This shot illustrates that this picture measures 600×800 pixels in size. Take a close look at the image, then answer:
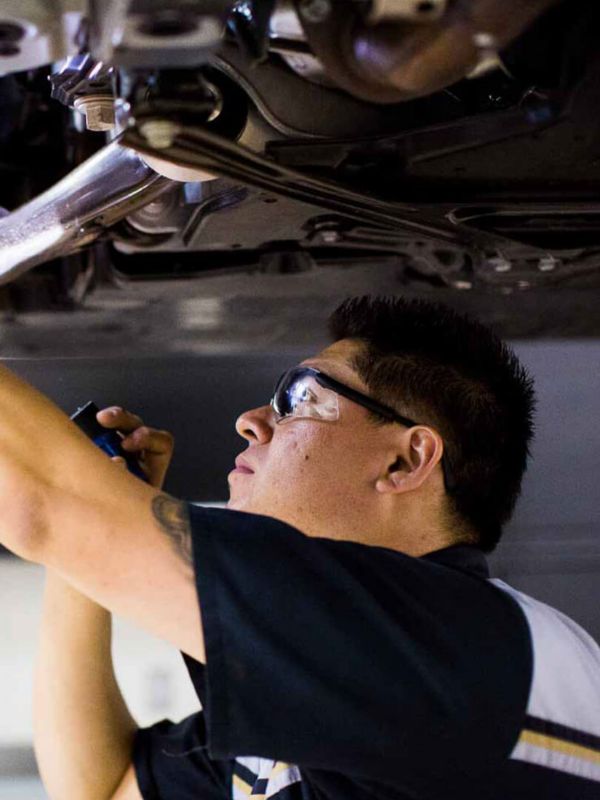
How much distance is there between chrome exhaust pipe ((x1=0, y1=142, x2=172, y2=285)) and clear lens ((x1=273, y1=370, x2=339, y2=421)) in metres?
0.24

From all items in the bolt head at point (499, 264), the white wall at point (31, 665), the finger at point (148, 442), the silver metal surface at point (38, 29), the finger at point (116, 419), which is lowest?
the white wall at point (31, 665)

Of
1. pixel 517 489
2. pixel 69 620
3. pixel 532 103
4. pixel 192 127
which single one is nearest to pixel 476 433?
pixel 517 489

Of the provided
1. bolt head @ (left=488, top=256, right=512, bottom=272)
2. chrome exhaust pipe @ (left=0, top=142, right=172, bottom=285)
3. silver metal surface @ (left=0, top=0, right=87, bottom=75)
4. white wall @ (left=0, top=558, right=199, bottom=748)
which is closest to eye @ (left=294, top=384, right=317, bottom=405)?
chrome exhaust pipe @ (left=0, top=142, right=172, bottom=285)

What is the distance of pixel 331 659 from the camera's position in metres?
0.78

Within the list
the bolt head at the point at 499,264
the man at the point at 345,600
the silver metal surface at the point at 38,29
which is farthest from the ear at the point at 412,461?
the silver metal surface at the point at 38,29

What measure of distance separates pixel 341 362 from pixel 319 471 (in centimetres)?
15

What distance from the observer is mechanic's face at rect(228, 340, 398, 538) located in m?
1.08

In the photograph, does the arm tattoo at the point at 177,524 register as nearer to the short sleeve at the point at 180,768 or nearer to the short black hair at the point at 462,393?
the short black hair at the point at 462,393

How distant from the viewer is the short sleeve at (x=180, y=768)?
1.30 metres

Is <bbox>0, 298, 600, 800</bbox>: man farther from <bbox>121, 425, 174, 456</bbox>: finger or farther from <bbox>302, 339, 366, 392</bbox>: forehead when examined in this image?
<bbox>121, 425, 174, 456</bbox>: finger

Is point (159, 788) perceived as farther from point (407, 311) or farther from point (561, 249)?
point (561, 249)

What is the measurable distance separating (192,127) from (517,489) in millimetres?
545

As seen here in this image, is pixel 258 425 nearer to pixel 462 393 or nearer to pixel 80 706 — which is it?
pixel 462 393

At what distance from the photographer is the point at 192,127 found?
33.9 inches
